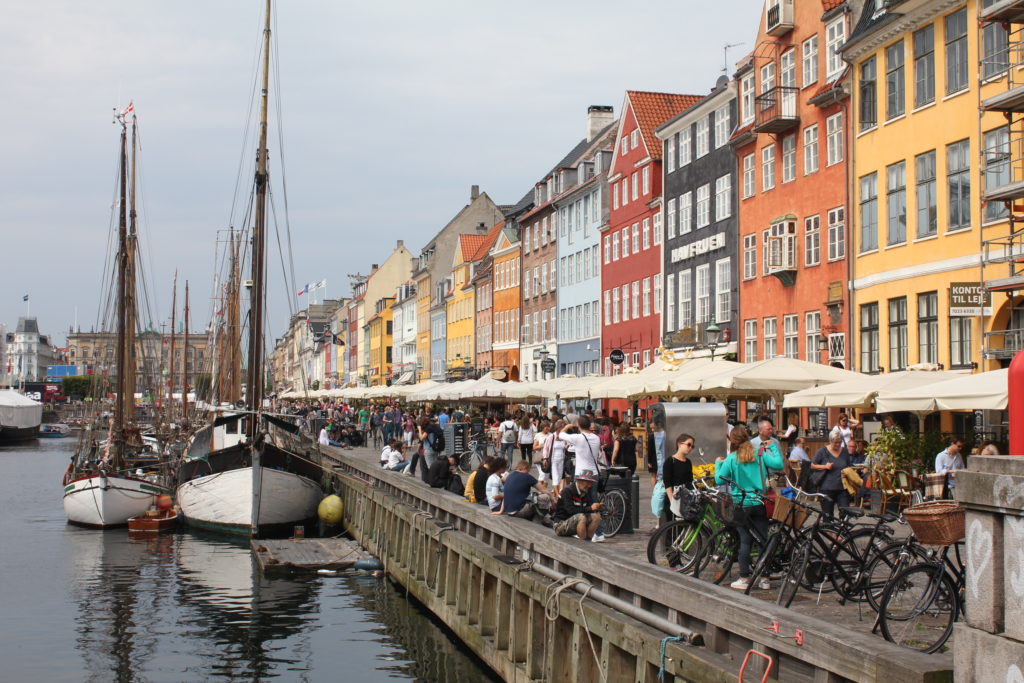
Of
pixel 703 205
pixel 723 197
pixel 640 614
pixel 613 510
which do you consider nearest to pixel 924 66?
pixel 723 197

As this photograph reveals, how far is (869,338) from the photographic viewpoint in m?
32.8

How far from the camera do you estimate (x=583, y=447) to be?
17875 millimetres

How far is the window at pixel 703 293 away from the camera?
148 ft

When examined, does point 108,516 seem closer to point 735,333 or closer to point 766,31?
point 735,333

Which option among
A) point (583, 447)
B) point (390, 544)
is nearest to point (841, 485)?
point (583, 447)

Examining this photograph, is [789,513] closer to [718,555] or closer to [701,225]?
[718,555]

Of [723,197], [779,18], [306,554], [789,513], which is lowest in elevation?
[306,554]

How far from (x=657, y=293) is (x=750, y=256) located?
1037cm

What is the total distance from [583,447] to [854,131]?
19424 millimetres

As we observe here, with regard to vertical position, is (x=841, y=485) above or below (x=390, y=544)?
above

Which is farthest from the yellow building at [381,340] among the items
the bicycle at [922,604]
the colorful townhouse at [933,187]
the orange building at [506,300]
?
the bicycle at [922,604]

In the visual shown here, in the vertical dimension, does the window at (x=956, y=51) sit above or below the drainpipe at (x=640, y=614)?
above

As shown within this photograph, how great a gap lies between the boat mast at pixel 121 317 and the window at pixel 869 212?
22.8 metres

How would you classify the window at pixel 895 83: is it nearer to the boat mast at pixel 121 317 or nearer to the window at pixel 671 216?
the window at pixel 671 216
